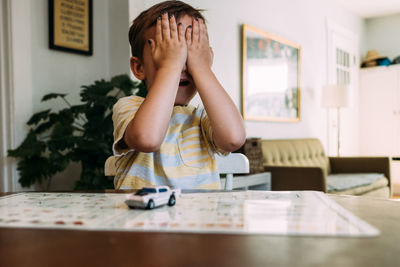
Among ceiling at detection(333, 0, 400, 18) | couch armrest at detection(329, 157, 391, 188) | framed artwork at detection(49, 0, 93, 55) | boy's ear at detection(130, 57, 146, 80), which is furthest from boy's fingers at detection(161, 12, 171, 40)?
ceiling at detection(333, 0, 400, 18)

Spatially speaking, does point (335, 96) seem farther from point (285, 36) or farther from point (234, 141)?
point (234, 141)

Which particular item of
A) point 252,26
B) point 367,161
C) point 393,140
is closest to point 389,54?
point 393,140

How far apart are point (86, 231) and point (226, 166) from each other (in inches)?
31.8

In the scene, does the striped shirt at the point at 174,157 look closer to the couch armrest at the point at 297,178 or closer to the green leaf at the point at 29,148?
the green leaf at the point at 29,148

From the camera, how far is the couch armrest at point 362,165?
4.76 metres

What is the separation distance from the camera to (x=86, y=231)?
1.46 feet

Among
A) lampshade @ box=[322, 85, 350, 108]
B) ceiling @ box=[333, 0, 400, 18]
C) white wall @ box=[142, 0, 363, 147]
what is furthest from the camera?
ceiling @ box=[333, 0, 400, 18]

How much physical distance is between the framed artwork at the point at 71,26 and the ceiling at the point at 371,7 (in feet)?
13.7

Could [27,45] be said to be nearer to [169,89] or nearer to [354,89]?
[169,89]

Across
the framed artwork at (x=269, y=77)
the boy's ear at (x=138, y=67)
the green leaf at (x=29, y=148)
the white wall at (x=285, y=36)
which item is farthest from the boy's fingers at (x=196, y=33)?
the framed artwork at (x=269, y=77)

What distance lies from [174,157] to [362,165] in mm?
4304

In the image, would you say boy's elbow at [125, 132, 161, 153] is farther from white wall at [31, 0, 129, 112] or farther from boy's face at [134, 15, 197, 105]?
white wall at [31, 0, 129, 112]

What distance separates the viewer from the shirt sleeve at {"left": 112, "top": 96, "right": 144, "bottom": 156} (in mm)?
964

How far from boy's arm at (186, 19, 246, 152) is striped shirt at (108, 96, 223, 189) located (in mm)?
79
